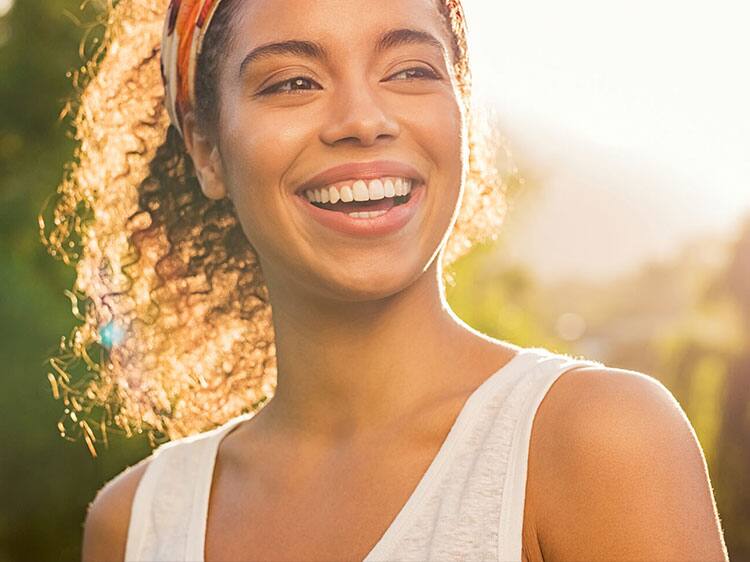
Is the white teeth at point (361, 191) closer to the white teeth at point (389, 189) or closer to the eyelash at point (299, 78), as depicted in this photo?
the white teeth at point (389, 189)

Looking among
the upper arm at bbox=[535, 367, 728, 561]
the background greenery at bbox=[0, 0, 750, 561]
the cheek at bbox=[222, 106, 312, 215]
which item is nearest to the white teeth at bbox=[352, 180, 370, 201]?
the cheek at bbox=[222, 106, 312, 215]

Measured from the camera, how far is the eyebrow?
2643 millimetres

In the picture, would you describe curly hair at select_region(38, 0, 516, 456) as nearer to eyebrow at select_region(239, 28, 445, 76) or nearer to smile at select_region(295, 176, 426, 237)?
eyebrow at select_region(239, 28, 445, 76)

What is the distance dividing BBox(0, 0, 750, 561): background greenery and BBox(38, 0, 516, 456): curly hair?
318 centimetres

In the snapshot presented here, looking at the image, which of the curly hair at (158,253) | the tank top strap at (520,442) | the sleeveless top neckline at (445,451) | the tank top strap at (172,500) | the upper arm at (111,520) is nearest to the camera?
the tank top strap at (520,442)

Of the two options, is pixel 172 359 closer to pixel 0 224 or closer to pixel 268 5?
pixel 268 5

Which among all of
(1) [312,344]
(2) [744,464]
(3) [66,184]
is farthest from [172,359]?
(2) [744,464]

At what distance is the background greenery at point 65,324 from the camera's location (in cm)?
758

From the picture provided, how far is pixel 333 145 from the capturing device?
261cm

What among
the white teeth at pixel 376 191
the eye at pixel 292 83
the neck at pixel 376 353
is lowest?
the neck at pixel 376 353

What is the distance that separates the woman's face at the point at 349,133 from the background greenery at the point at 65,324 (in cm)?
433

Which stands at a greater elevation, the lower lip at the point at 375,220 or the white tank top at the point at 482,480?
→ the lower lip at the point at 375,220

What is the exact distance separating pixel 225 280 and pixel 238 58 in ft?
3.09

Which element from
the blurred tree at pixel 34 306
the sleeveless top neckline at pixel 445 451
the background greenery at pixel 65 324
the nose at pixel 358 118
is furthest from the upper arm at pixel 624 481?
the blurred tree at pixel 34 306
